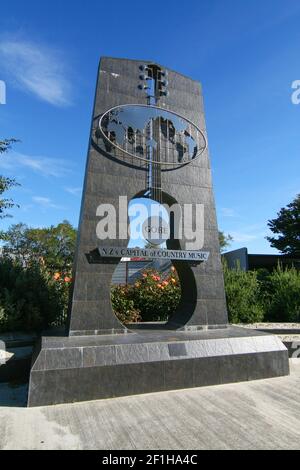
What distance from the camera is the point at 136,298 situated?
27.9 ft

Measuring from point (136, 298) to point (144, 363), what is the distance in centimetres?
391

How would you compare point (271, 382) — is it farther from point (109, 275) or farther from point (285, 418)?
point (109, 275)

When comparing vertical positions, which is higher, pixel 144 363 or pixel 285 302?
pixel 285 302

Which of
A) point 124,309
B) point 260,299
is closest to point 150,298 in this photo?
point 124,309

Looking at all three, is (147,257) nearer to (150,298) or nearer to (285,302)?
(150,298)

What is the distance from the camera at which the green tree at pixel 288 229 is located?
2764 cm

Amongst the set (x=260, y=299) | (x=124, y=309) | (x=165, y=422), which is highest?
(x=260, y=299)

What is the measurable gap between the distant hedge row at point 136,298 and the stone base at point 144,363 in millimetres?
1642

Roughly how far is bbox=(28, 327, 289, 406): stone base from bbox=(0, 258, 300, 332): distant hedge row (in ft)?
5.39

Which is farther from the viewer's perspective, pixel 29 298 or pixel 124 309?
pixel 124 309

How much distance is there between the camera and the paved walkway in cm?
317

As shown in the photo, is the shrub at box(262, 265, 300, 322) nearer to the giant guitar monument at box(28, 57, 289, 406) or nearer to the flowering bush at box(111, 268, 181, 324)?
the flowering bush at box(111, 268, 181, 324)

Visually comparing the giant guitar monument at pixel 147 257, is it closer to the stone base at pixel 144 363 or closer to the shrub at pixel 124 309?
the stone base at pixel 144 363

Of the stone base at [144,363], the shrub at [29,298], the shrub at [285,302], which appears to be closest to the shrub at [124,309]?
the shrub at [29,298]
